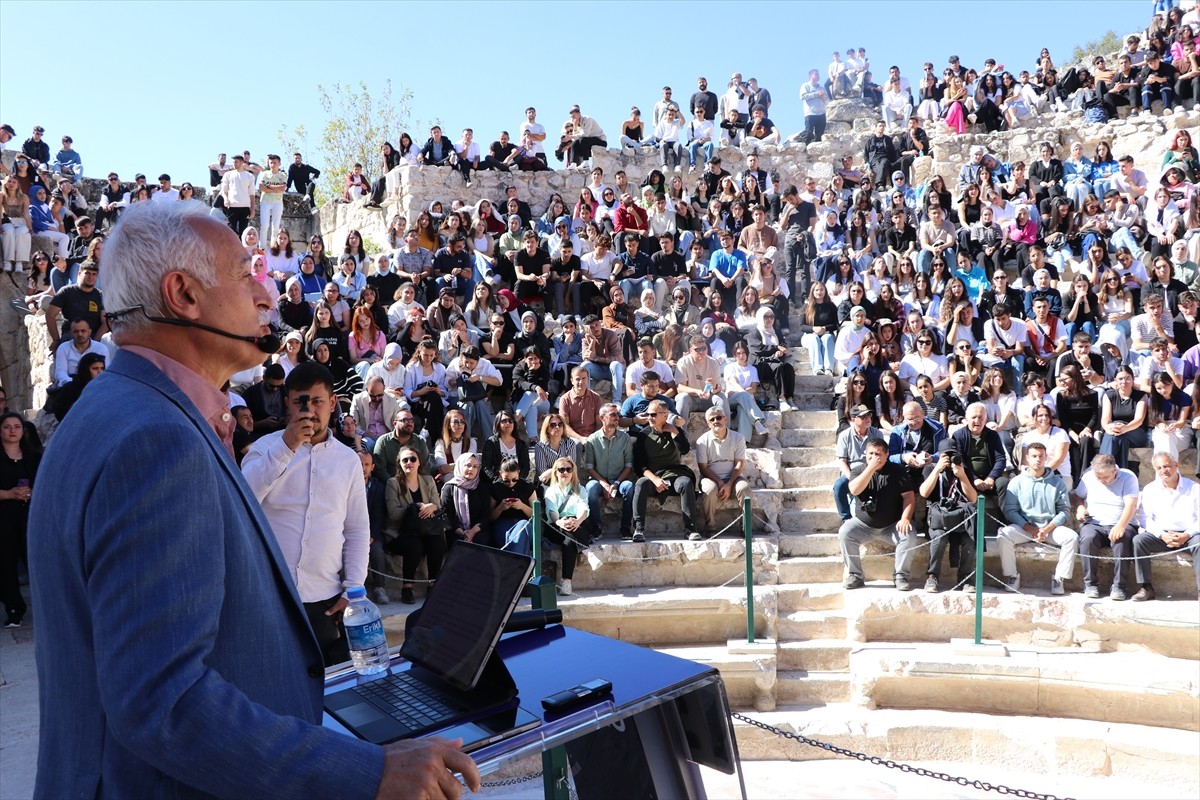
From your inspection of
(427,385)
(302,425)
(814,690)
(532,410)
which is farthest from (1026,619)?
(302,425)

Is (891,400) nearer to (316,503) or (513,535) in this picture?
(513,535)

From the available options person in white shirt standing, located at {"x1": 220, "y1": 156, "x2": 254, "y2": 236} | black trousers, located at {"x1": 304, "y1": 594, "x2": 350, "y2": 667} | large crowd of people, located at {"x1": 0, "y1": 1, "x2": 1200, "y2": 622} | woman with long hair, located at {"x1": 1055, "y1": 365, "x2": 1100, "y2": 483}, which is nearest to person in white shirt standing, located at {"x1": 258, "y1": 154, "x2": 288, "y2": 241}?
large crowd of people, located at {"x1": 0, "y1": 1, "x2": 1200, "y2": 622}

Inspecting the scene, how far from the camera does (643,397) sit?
862cm

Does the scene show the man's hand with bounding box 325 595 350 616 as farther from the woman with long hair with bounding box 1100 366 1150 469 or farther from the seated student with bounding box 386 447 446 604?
the woman with long hair with bounding box 1100 366 1150 469

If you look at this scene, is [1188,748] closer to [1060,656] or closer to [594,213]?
[1060,656]

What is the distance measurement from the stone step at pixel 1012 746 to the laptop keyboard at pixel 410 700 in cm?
454

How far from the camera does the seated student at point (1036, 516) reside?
7.18 metres

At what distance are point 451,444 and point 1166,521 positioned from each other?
5707 mm

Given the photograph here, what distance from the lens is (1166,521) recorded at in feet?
23.0

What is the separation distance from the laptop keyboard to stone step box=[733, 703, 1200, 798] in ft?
14.9

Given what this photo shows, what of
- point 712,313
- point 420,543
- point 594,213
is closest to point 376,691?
point 420,543

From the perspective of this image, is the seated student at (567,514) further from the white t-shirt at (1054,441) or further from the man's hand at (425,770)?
the man's hand at (425,770)

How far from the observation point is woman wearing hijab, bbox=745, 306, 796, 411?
9.70m

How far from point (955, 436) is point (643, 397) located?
2763 mm
